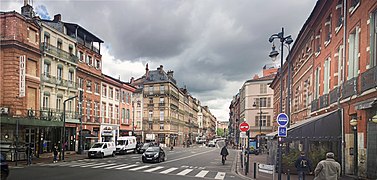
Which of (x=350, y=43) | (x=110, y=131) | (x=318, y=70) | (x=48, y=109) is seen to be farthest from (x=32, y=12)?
(x=350, y=43)

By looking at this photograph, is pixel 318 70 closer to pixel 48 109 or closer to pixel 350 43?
pixel 350 43

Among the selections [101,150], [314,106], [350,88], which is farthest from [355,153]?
[101,150]

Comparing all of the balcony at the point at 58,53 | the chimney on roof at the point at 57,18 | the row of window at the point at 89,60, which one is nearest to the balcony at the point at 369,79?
the balcony at the point at 58,53

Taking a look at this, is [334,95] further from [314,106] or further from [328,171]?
[328,171]

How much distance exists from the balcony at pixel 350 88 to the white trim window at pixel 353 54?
0.37 metres

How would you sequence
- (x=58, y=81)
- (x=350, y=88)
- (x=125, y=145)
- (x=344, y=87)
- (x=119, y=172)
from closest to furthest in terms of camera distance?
1. (x=350, y=88)
2. (x=344, y=87)
3. (x=119, y=172)
4. (x=58, y=81)
5. (x=125, y=145)

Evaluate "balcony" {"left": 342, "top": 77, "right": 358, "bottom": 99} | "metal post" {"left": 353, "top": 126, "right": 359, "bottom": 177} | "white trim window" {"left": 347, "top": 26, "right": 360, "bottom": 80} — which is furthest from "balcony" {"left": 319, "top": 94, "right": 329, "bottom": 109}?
"metal post" {"left": 353, "top": 126, "right": 359, "bottom": 177}

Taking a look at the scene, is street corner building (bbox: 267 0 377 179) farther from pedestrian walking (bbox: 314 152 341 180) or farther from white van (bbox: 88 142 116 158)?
white van (bbox: 88 142 116 158)

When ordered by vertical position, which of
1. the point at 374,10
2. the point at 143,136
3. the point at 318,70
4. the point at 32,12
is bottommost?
the point at 143,136

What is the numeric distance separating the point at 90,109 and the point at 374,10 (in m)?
34.1

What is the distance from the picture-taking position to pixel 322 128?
17.4 metres

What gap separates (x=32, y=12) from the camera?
32.9m

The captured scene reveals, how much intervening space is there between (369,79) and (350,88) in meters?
2.27

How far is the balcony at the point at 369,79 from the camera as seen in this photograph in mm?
12615
